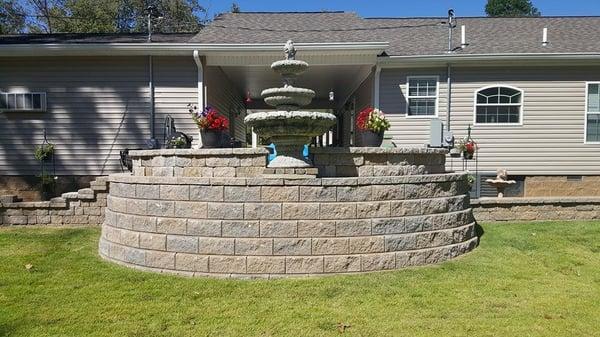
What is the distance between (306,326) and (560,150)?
8630 mm

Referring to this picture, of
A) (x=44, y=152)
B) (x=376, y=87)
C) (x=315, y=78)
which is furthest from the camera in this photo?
(x=315, y=78)

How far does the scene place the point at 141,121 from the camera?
9414mm

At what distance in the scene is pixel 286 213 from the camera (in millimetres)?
4719

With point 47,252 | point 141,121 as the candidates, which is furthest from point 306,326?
point 141,121

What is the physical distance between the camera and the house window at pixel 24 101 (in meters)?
9.23

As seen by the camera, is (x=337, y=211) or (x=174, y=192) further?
(x=174, y=192)

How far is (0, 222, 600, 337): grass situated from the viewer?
3436 millimetres

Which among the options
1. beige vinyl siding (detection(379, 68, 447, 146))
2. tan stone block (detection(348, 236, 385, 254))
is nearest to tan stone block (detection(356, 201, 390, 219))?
tan stone block (detection(348, 236, 385, 254))

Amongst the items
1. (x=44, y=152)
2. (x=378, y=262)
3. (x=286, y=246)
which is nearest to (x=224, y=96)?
(x=44, y=152)

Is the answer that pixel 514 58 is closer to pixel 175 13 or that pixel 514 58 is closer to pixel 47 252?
pixel 47 252

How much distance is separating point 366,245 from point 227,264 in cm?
151

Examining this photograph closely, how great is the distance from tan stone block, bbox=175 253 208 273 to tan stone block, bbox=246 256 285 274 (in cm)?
49

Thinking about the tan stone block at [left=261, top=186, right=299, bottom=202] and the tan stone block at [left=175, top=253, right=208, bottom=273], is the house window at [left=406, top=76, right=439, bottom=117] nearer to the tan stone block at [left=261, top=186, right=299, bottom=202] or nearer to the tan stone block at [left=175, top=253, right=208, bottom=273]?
the tan stone block at [left=261, top=186, right=299, bottom=202]

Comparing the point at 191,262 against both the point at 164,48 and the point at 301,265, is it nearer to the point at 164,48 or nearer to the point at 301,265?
the point at 301,265
